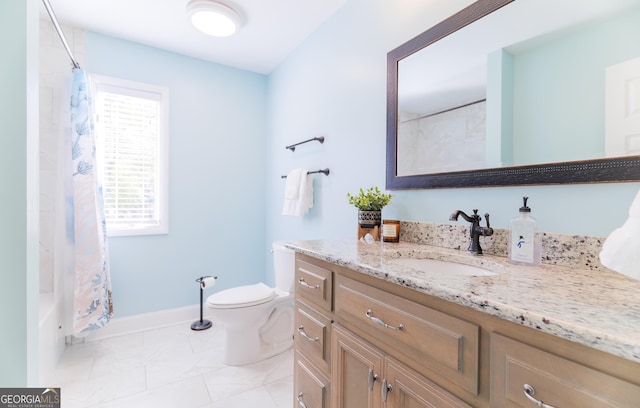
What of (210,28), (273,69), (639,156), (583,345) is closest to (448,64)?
(639,156)

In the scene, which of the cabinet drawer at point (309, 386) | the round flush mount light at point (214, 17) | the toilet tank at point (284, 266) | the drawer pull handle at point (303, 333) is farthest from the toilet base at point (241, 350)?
the round flush mount light at point (214, 17)

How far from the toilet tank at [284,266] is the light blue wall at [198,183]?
870 mm

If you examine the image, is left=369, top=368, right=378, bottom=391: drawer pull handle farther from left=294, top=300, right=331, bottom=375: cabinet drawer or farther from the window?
the window

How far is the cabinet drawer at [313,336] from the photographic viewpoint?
112cm

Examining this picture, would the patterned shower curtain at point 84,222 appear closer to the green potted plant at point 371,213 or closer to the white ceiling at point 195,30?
the white ceiling at point 195,30

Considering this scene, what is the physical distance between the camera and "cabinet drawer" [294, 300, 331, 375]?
112 cm

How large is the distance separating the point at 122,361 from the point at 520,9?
297 cm

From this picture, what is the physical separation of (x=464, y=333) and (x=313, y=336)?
717mm

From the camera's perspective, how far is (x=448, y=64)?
1324mm

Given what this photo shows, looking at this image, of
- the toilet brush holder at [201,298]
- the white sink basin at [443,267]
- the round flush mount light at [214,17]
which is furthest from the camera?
the toilet brush holder at [201,298]

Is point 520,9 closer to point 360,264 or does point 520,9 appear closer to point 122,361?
point 360,264

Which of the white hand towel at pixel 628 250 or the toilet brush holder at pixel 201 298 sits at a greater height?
the white hand towel at pixel 628 250

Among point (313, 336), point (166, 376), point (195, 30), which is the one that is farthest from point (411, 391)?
point (195, 30)

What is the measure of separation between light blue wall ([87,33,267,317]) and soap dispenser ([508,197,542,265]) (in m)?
2.49
